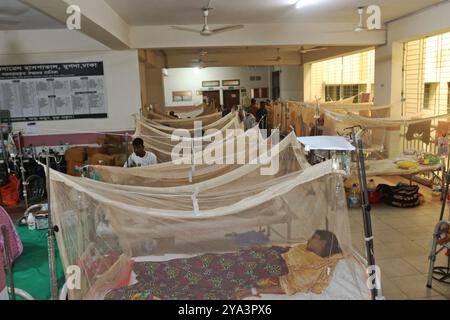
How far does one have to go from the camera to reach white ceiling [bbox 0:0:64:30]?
391 cm

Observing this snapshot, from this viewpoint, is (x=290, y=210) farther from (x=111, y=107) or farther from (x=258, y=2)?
(x=111, y=107)

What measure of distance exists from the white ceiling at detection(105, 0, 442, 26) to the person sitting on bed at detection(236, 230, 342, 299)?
9.37 feet

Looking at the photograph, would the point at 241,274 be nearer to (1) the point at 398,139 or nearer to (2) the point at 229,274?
(2) the point at 229,274

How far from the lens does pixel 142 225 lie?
234cm

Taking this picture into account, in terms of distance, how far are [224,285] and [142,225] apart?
0.61 m

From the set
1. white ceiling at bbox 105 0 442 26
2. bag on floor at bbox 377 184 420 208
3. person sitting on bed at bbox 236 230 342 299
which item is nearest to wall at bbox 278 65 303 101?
white ceiling at bbox 105 0 442 26

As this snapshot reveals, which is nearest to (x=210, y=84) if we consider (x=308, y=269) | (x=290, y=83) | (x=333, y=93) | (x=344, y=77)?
(x=290, y=83)

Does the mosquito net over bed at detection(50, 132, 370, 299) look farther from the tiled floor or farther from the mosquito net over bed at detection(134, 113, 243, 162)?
the mosquito net over bed at detection(134, 113, 243, 162)

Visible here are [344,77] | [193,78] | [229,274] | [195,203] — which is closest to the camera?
[195,203]

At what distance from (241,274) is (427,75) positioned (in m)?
4.43

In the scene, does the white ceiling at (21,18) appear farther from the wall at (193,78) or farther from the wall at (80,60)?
the wall at (193,78)

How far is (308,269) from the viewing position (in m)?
2.46

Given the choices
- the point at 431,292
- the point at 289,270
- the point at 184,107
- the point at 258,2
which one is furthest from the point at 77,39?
the point at 184,107

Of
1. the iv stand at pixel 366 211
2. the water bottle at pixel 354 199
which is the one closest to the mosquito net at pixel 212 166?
the iv stand at pixel 366 211
